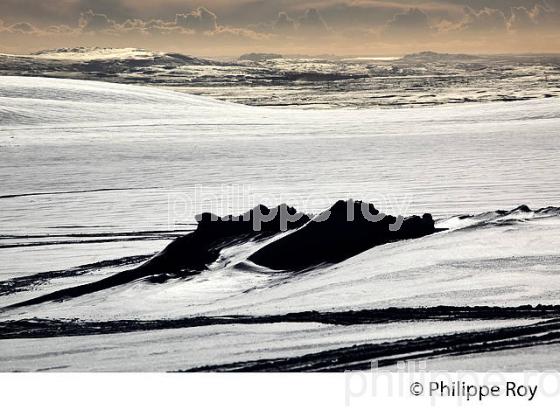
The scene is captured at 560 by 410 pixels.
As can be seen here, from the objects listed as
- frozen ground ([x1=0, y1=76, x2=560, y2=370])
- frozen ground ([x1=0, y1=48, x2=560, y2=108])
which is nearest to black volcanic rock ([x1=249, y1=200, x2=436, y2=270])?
frozen ground ([x1=0, y1=76, x2=560, y2=370])

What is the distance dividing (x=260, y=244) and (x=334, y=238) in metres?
0.27

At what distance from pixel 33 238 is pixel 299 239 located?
104cm

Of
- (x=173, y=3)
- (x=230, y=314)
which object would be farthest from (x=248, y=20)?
(x=230, y=314)

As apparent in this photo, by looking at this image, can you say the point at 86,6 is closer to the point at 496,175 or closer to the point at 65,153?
the point at 65,153

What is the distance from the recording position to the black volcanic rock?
9.01 ft

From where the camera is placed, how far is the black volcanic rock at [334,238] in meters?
2.75
